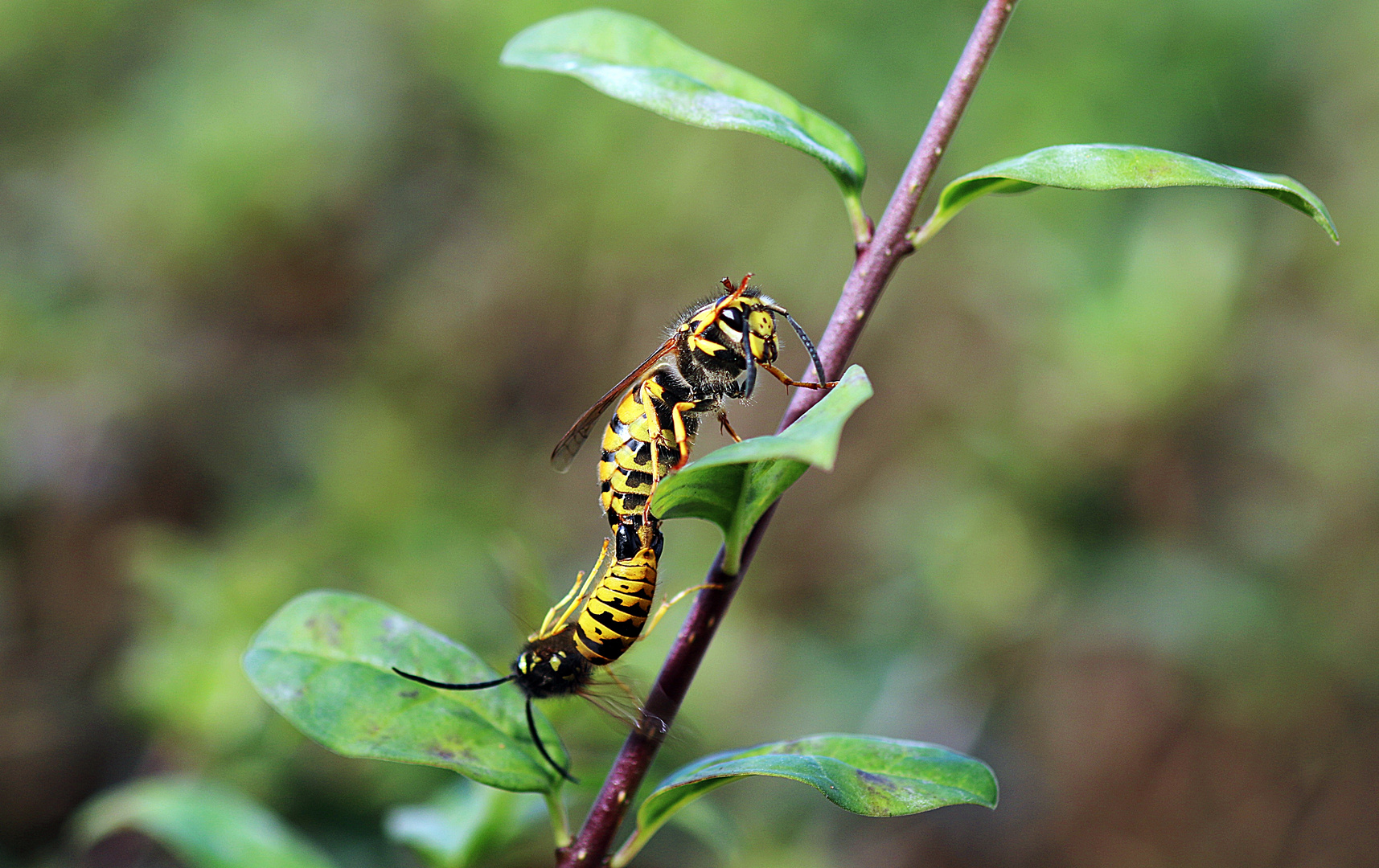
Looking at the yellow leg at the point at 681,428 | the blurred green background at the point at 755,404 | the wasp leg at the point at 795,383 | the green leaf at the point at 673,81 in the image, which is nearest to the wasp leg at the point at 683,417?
the yellow leg at the point at 681,428

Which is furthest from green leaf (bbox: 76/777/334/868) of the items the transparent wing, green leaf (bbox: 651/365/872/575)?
green leaf (bbox: 651/365/872/575)

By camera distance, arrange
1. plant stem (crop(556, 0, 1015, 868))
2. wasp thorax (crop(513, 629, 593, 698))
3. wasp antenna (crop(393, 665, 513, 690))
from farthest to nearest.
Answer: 1. wasp thorax (crop(513, 629, 593, 698))
2. wasp antenna (crop(393, 665, 513, 690))
3. plant stem (crop(556, 0, 1015, 868))

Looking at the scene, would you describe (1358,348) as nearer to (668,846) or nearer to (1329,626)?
(1329,626)

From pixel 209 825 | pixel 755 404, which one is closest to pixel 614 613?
pixel 209 825

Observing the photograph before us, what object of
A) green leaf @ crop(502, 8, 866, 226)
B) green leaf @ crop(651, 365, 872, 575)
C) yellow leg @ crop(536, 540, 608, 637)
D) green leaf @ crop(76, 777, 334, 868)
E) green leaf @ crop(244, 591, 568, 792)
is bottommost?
green leaf @ crop(76, 777, 334, 868)

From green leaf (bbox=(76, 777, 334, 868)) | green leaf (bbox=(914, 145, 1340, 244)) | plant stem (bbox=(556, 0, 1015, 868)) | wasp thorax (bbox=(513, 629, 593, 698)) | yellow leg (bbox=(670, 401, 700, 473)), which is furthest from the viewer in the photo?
green leaf (bbox=(76, 777, 334, 868))

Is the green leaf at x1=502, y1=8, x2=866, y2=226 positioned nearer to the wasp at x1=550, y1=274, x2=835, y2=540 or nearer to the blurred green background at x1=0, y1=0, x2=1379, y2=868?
the wasp at x1=550, y1=274, x2=835, y2=540

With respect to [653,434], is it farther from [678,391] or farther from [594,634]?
[594,634]
